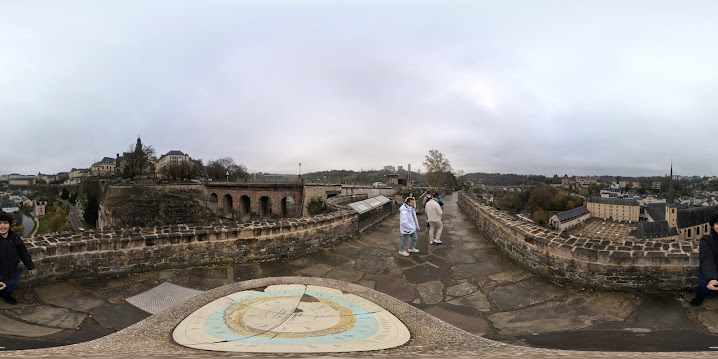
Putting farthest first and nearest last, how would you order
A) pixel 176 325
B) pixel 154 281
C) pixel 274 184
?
pixel 274 184 < pixel 154 281 < pixel 176 325

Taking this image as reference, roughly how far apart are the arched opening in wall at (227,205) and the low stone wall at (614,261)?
57.7 meters

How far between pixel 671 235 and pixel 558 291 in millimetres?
57495

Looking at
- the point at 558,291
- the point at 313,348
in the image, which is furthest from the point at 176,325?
the point at 558,291

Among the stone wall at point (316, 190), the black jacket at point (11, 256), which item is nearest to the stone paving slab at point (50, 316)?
the black jacket at point (11, 256)

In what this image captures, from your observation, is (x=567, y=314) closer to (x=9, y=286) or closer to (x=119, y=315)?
(x=119, y=315)

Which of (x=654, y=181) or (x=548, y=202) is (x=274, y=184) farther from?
(x=654, y=181)

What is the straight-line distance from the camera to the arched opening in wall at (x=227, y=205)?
56875 millimetres

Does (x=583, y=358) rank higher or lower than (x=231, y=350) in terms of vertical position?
higher

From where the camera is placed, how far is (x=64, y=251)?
518cm

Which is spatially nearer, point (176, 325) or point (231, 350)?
point (231, 350)

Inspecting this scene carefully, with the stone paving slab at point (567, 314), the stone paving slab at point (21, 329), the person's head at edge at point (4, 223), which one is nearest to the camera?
the stone paving slab at point (21, 329)

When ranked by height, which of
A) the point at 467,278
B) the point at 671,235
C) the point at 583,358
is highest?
the point at 583,358

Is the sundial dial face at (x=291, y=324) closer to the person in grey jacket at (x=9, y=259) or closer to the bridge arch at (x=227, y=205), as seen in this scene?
the person in grey jacket at (x=9, y=259)

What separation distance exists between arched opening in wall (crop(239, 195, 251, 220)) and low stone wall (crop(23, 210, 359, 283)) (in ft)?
170
